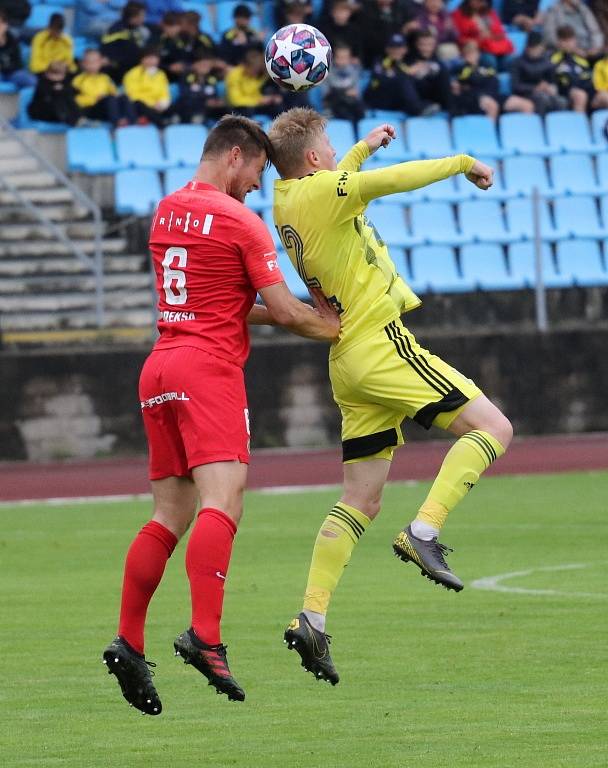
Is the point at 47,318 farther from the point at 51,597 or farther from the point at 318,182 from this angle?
the point at 318,182

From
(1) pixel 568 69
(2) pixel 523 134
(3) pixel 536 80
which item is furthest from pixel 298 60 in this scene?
(1) pixel 568 69

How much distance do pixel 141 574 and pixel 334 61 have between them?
16.3 m

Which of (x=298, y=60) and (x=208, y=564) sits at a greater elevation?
(x=298, y=60)

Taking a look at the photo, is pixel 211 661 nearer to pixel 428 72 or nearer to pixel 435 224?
pixel 435 224

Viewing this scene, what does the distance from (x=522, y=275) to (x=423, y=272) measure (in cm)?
128

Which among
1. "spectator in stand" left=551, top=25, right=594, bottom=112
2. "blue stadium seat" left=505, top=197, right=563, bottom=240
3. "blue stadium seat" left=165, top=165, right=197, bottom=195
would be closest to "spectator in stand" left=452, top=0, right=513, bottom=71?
A: "spectator in stand" left=551, top=25, right=594, bottom=112

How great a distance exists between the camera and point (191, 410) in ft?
21.8

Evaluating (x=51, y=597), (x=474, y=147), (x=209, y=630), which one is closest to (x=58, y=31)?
(x=474, y=147)

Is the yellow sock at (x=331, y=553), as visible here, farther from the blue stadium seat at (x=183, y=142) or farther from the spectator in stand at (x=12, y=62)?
the spectator in stand at (x=12, y=62)

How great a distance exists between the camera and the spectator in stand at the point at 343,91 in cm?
2227

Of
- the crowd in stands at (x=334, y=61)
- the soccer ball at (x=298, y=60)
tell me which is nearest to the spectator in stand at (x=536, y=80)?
the crowd in stands at (x=334, y=61)

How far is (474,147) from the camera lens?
23.2 meters

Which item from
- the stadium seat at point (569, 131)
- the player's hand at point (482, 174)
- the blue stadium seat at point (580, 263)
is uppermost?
the player's hand at point (482, 174)

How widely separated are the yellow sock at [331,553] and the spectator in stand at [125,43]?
14.8m
